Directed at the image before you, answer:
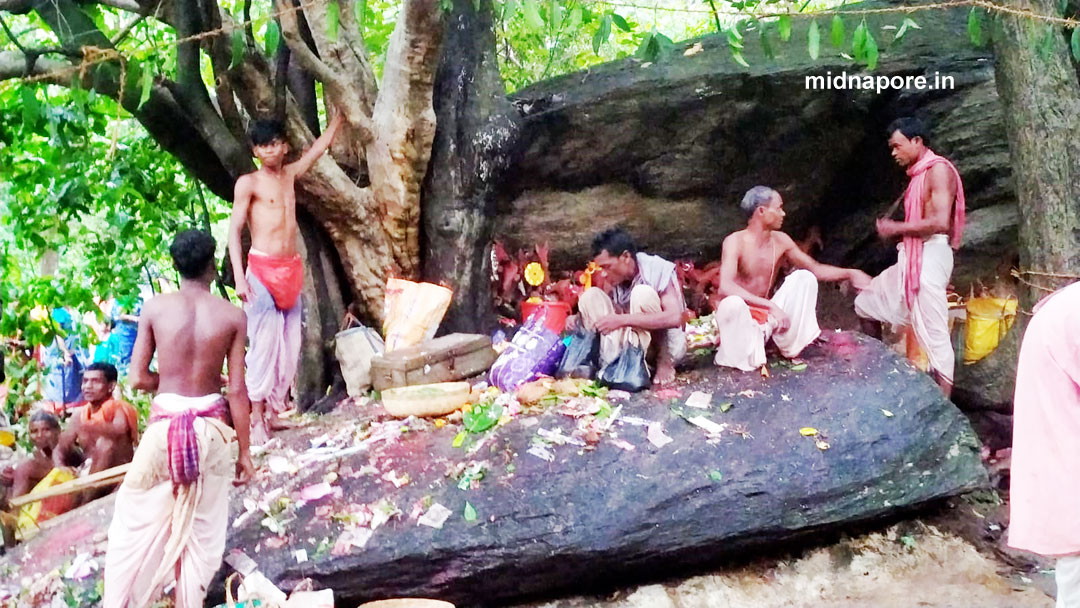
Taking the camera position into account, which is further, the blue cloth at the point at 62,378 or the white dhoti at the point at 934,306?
the blue cloth at the point at 62,378

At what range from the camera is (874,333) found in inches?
248

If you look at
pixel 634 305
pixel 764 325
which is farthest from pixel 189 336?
pixel 764 325

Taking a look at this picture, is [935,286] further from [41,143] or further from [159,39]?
[41,143]

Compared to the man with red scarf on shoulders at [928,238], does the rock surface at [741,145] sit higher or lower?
higher

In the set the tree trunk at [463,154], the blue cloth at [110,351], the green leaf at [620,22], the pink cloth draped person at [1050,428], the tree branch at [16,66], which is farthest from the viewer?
the blue cloth at [110,351]

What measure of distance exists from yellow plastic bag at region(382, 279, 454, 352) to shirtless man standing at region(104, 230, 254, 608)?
2426 millimetres

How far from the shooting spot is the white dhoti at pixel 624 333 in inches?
195

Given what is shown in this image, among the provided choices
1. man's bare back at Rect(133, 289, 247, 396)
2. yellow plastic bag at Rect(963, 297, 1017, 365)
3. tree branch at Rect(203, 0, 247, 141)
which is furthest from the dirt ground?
tree branch at Rect(203, 0, 247, 141)

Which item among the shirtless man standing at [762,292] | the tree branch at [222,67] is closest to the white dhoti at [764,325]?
the shirtless man standing at [762,292]

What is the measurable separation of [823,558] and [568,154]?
431 centimetres

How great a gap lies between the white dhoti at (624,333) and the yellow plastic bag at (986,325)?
8.38ft

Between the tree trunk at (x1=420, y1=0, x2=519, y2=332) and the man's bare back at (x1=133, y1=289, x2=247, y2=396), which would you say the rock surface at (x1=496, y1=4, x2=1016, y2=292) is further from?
the man's bare back at (x1=133, y1=289, x2=247, y2=396)

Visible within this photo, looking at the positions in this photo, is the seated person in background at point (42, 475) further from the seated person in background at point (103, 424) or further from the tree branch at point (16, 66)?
the tree branch at point (16, 66)

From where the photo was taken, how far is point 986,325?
233 inches
